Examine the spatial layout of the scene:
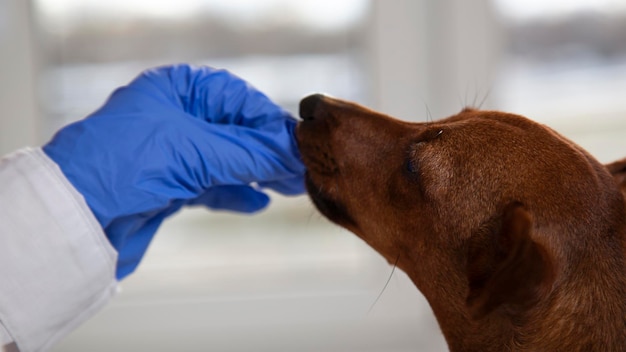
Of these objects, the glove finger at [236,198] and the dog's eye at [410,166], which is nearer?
the dog's eye at [410,166]

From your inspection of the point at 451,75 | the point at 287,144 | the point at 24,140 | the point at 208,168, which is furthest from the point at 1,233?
the point at 451,75

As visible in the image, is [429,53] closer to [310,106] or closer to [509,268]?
[310,106]

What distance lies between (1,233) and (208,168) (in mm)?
304

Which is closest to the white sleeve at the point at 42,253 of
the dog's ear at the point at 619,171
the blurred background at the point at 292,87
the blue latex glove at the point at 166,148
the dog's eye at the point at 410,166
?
the blue latex glove at the point at 166,148

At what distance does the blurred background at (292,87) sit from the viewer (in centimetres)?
197

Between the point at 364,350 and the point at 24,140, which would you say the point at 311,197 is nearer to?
the point at 364,350

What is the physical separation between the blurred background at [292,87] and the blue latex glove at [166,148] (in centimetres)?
78

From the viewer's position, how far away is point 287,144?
1.19 metres

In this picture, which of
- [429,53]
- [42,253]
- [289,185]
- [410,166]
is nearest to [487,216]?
[410,166]

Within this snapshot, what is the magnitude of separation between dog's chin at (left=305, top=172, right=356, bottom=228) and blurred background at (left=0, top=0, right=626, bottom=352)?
0.83 m

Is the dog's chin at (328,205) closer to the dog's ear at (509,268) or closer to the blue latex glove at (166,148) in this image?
the blue latex glove at (166,148)

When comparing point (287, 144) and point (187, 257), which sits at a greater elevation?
point (287, 144)

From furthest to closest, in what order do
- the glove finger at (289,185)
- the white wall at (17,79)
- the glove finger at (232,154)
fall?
the white wall at (17,79) → the glove finger at (289,185) → the glove finger at (232,154)

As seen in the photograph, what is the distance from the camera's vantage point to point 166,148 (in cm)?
113
